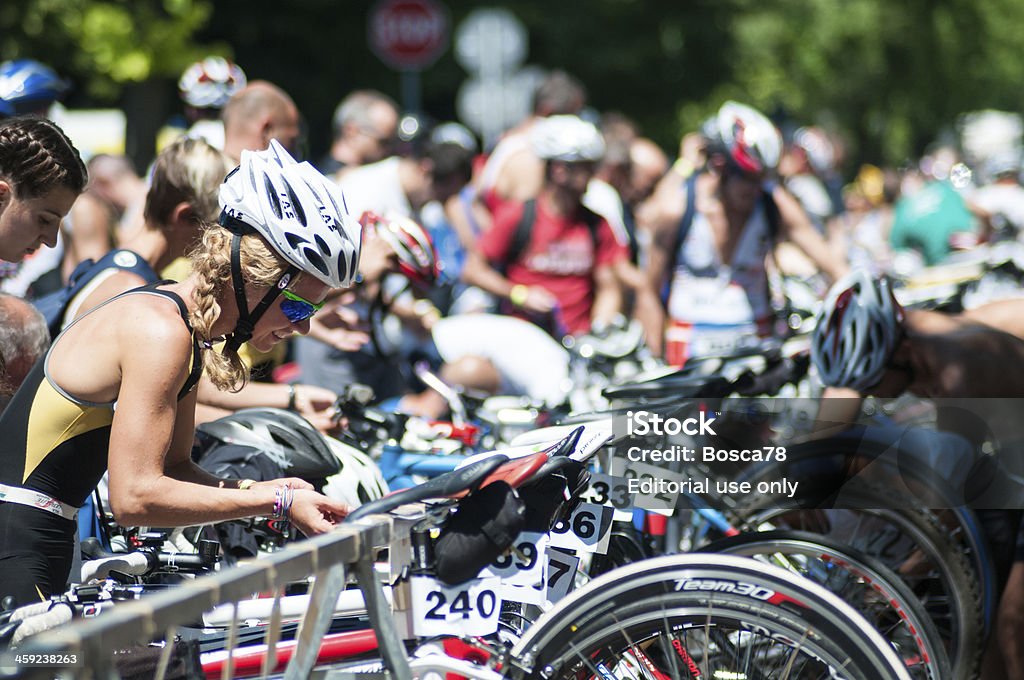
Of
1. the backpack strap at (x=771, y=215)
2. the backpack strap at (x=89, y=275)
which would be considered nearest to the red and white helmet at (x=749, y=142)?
the backpack strap at (x=771, y=215)

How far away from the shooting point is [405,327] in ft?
22.5

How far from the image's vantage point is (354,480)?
4.23 metres

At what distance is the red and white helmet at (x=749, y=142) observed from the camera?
720 centimetres

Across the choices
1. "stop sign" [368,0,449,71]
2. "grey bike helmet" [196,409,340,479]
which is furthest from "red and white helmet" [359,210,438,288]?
"stop sign" [368,0,449,71]

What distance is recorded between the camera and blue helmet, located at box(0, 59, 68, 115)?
6.48m

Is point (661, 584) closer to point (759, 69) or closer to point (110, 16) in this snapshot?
point (110, 16)

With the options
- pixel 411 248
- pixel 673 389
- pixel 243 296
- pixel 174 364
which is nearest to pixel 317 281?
pixel 243 296

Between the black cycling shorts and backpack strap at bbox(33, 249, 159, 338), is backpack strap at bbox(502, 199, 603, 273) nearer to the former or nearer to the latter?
backpack strap at bbox(33, 249, 159, 338)

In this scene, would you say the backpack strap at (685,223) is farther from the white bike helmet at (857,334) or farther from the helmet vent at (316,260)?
the helmet vent at (316,260)

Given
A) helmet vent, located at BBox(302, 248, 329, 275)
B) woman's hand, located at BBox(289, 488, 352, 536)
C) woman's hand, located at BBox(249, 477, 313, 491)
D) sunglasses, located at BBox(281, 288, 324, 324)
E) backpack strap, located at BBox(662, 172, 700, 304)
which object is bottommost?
woman's hand, located at BBox(289, 488, 352, 536)

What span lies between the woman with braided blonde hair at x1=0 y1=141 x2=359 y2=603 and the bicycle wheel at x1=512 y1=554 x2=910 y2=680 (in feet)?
2.17

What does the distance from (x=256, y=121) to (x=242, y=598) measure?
12.8ft

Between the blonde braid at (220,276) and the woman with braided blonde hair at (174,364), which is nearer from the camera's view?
the woman with braided blonde hair at (174,364)

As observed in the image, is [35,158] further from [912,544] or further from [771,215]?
[771,215]
